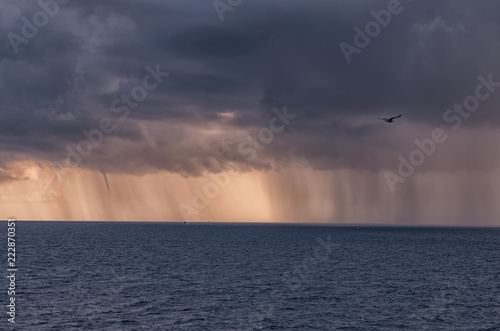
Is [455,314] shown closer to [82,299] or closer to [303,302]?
[303,302]

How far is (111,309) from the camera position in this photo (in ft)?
233

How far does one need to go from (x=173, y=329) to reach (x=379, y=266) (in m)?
80.0

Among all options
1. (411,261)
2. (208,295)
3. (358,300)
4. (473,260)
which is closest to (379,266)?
(411,261)

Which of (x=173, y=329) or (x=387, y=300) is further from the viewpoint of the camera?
(x=387, y=300)

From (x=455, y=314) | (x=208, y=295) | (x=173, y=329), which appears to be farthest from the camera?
(x=208, y=295)

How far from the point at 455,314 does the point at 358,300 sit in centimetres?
1480

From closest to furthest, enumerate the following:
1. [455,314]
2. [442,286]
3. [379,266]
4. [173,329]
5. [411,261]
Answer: [173,329] < [455,314] < [442,286] < [379,266] < [411,261]

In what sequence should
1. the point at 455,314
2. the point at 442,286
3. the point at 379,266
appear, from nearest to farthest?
the point at 455,314 < the point at 442,286 < the point at 379,266

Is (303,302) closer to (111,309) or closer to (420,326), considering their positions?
(420,326)

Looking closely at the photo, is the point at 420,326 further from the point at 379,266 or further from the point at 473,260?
the point at 473,260

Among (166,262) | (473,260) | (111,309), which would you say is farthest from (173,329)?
(473,260)

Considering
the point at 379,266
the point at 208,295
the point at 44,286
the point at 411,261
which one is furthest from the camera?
the point at 411,261

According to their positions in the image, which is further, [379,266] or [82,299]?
[379,266]

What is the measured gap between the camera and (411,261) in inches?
5679
